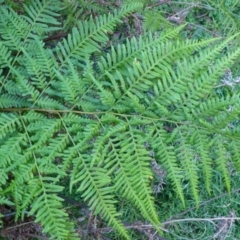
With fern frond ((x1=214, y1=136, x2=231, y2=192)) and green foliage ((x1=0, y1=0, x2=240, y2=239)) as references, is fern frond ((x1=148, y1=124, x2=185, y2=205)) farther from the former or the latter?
fern frond ((x1=214, y1=136, x2=231, y2=192))

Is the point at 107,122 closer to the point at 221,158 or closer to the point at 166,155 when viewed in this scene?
the point at 166,155

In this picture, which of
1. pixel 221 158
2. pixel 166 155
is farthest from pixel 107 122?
pixel 221 158

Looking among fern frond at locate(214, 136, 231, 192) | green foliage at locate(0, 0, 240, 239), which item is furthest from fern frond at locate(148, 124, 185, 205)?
fern frond at locate(214, 136, 231, 192)

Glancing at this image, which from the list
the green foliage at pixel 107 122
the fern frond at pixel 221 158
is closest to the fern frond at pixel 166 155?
the green foliage at pixel 107 122

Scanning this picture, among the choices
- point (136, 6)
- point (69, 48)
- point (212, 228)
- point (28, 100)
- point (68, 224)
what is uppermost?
point (136, 6)

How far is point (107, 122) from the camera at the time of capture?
1.55m

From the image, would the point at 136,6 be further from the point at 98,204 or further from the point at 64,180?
the point at 64,180

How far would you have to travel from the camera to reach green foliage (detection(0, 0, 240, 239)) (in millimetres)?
1474

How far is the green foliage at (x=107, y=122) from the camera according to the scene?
1474 millimetres

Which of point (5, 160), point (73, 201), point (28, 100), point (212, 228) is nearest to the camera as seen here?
point (5, 160)

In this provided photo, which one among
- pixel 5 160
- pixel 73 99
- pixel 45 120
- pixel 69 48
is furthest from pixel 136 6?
pixel 5 160

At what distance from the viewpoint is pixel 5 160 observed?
147 cm

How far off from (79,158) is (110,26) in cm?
Answer: 48

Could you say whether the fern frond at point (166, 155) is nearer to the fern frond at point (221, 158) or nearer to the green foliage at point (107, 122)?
the green foliage at point (107, 122)
